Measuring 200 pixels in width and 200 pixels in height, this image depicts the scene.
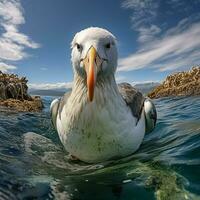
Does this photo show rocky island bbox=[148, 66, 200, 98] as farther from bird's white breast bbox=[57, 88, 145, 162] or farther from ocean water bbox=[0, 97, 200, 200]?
bird's white breast bbox=[57, 88, 145, 162]

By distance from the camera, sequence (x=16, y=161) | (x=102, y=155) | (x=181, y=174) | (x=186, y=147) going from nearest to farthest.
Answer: (x=181, y=174)
(x=102, y=155)
(x=16, y=161)
(x=186, y=147)

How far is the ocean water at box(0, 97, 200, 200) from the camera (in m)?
5.05

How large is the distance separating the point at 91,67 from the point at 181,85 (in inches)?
843

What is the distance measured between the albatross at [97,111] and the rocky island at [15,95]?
9.67m

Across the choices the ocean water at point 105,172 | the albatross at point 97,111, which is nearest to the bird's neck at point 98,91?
the albatross at point 97,111

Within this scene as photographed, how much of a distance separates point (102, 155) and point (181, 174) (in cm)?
136

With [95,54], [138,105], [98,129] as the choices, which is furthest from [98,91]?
[138,105]

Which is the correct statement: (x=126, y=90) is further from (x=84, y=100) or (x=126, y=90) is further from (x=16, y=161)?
(x=16, y=161)

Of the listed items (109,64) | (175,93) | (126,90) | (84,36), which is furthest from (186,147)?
(175,93)

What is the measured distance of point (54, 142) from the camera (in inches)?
360

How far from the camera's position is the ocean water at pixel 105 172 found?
199 inches

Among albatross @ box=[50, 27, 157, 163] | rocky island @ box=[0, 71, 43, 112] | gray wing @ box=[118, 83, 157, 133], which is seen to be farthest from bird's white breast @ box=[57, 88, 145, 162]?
rocky island @ box=[0, 71, 43, 112]

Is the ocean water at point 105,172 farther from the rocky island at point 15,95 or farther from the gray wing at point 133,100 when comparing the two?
the rocky island at point 15,95

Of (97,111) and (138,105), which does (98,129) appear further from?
(138,105)
